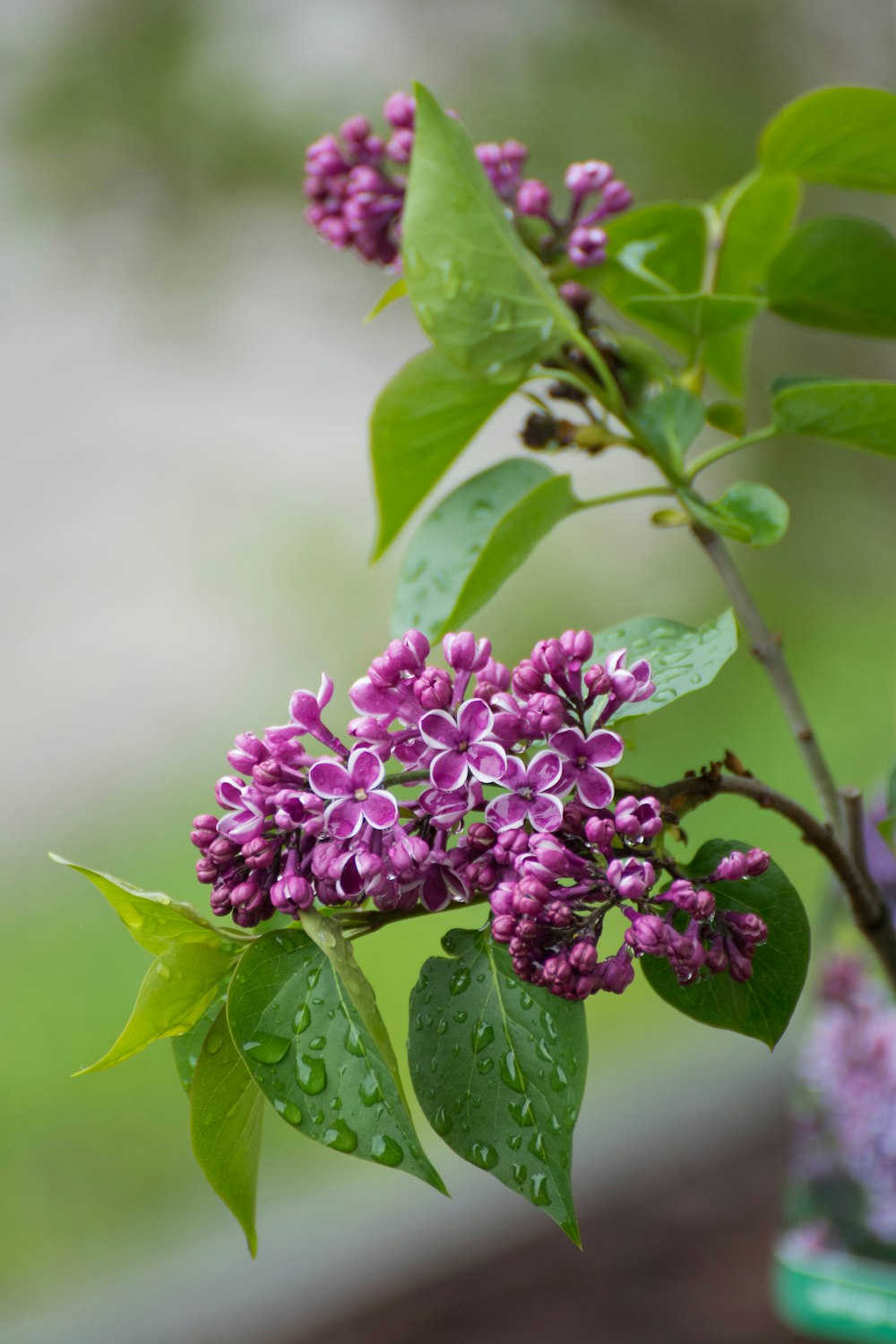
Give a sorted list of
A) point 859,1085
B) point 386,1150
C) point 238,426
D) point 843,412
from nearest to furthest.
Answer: point 386,1150
point 843,412
point 859,1085
point 238,426

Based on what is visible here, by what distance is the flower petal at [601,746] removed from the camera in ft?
0.80

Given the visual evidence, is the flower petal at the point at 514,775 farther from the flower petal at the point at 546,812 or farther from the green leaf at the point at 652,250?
the green leaf at the point at 652,250

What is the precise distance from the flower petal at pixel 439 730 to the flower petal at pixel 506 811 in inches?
0.6

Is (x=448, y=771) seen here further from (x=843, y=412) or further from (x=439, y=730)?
(x=843, y=412)

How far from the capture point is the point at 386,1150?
22cm

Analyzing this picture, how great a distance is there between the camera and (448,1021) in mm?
255

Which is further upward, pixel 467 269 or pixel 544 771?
pixel 467 269

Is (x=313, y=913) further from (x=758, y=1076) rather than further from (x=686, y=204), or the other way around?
(x=758, y=1076)

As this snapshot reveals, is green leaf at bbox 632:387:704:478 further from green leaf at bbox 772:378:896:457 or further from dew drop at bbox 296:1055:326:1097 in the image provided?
dew drop at bbox 296:1055:326:1097

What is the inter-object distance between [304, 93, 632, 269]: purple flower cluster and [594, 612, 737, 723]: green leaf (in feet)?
0.45

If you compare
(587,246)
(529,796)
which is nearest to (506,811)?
(529,796)

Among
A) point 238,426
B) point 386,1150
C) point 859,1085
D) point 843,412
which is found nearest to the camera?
point 386,1150

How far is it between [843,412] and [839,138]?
0.13 m

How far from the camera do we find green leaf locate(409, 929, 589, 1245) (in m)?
0.24
